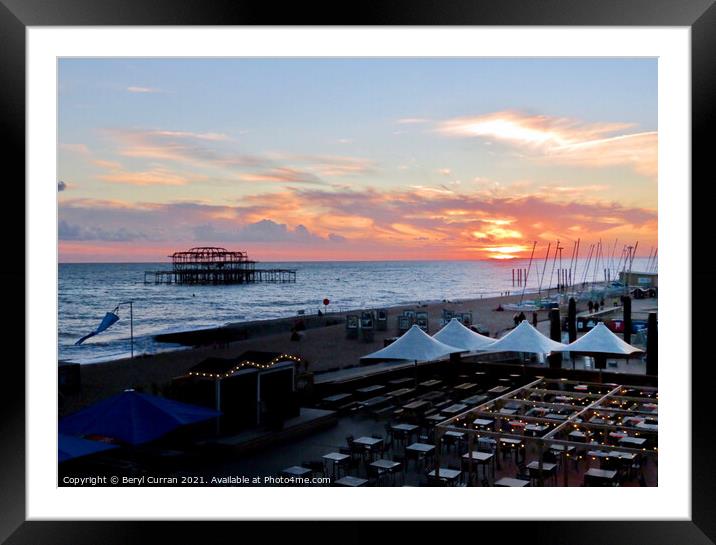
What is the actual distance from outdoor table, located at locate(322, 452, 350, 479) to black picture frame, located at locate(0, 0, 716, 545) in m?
2.24

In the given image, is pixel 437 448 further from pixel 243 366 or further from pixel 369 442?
pixel 243 366

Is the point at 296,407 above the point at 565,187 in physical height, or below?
below

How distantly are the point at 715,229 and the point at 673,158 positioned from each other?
0.50m

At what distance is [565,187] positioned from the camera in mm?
25328

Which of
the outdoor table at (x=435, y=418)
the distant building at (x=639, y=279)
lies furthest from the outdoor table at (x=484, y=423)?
the distant building at (x=639, y=279)

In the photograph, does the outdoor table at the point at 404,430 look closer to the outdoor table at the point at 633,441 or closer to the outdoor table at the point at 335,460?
the outdoor table at the point at 335,460

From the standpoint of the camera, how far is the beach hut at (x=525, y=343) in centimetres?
886

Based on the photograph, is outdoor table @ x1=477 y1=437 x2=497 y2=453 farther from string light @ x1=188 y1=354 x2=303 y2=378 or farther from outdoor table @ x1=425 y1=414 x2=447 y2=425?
string light @ x1=188 y1=354 x2=303 y2=378

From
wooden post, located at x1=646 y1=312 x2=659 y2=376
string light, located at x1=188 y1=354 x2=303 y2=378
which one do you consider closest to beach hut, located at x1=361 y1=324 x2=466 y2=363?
string light, located at x1=188 y1=354 x2=303 y2=378

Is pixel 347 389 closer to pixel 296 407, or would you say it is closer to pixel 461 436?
pixel 296 407

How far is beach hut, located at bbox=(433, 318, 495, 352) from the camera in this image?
945 cm

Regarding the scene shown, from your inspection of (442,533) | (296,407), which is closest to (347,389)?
(296,407)

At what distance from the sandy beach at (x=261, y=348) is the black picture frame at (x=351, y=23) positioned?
26.0 ft

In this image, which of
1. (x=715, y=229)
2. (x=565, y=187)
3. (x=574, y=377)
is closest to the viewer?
(x=715, y=229)
